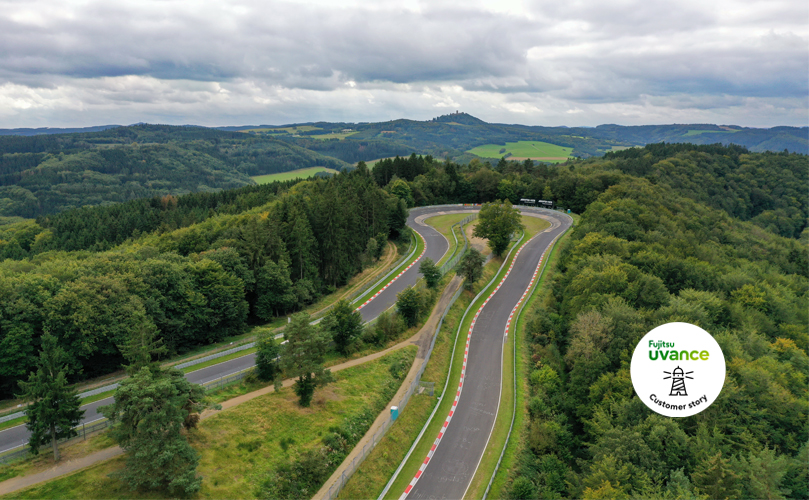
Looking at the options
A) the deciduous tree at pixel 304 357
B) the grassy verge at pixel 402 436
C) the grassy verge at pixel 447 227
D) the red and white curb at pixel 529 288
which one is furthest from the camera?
the grassy verge at pixel 447 227

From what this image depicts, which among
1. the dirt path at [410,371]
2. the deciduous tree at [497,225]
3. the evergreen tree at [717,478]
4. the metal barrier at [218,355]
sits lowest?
the dirt path at [410,371]

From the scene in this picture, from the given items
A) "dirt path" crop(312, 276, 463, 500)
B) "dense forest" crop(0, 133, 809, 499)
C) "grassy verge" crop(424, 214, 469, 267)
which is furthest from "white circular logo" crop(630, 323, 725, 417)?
"grassy verge" crop(424, 214, 469, 267)

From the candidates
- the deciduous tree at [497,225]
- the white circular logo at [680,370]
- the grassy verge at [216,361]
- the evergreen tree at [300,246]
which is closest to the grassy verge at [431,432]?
the white circular logo at [680,370]

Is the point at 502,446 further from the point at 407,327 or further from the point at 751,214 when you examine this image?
the point at 751,214

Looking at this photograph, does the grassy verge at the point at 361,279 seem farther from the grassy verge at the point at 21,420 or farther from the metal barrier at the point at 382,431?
the grassy verge at the point at 21,420

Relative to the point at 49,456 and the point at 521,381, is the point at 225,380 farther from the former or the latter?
the point at 521,381
